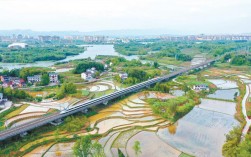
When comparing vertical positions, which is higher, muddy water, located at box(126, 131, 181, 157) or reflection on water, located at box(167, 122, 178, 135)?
reflection on water, located at box(167, 122, 178, 135)

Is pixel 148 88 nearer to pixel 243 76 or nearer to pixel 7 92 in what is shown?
pixel 7 92

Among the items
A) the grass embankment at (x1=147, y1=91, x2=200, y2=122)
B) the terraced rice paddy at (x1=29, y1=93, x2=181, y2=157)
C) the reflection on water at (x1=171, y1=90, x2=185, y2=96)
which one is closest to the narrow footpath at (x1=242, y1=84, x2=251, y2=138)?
the grass embankment at (x1=147, y1=91, x2=200, y2=122)

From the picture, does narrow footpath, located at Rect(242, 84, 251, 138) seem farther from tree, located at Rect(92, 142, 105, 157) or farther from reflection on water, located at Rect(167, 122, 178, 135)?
tree, located at Rect(92, 142, 105, 157)

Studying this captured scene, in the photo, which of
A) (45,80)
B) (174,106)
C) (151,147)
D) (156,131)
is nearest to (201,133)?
(156,131)

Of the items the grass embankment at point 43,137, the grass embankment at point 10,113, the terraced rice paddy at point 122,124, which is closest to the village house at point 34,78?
the grass embankment at point 10,113

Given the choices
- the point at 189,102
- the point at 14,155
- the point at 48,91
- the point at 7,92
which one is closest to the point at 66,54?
the point at 48,91

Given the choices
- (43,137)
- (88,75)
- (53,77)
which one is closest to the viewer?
(43,137)

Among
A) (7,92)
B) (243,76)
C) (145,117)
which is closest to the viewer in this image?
(145,117)

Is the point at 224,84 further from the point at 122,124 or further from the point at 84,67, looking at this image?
the point at 84,67

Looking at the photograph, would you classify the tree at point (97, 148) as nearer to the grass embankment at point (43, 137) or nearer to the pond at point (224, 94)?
the grass embankment at point (43, 137)
